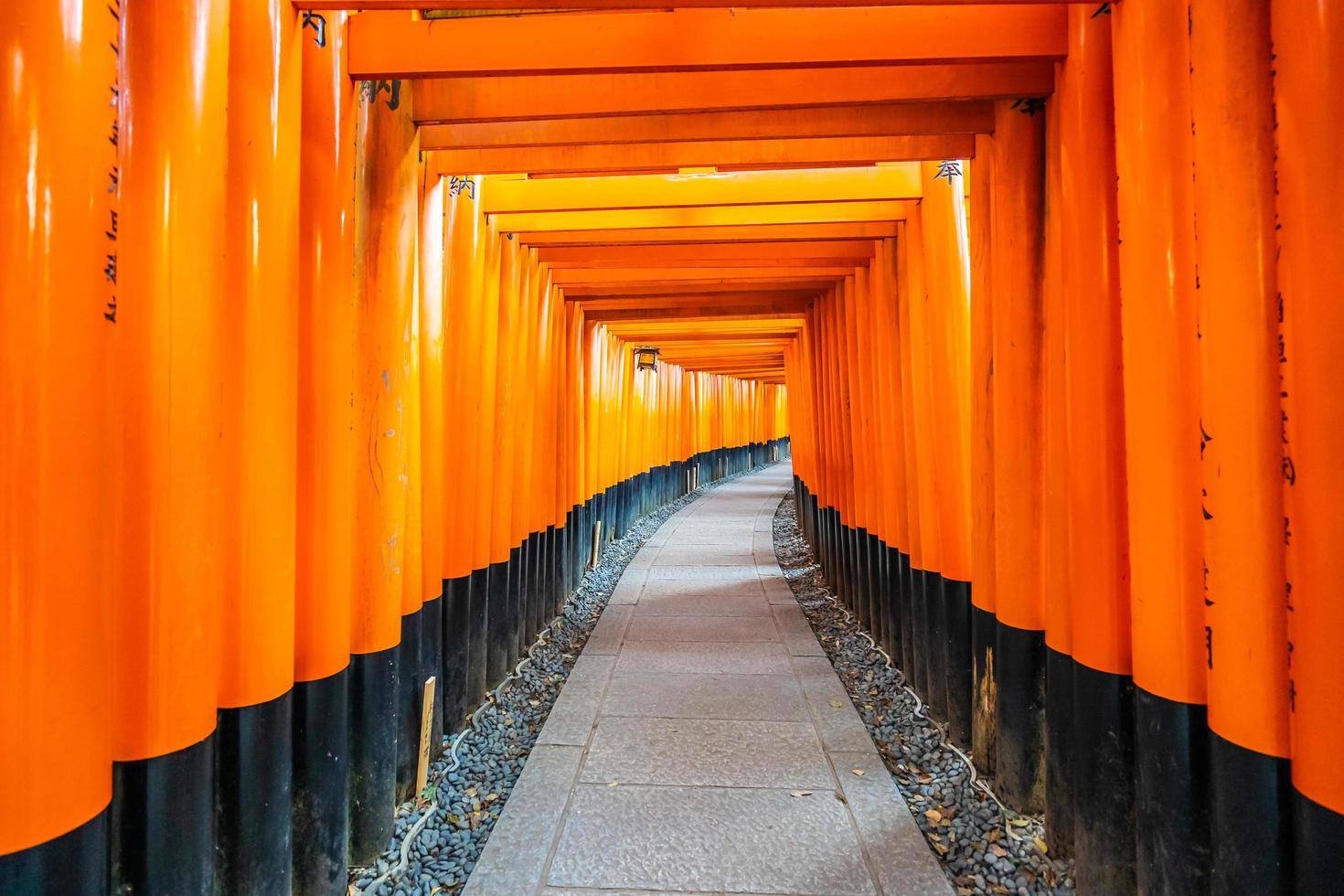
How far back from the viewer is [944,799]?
343 centimetres

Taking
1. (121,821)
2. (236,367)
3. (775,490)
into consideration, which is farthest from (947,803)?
(775,490)

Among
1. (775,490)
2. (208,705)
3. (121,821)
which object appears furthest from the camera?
(775,490)

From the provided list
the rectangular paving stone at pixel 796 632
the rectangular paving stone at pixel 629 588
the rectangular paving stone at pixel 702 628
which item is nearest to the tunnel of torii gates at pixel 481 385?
A: the rectangular paving stone at pixel 796 632

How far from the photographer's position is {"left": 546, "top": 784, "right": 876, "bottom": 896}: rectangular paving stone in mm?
2766

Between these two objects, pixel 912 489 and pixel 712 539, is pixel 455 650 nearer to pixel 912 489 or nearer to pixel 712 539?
pixel 912 489

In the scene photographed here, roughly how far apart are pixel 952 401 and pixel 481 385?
112 inches

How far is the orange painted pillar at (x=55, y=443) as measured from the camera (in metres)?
1.30

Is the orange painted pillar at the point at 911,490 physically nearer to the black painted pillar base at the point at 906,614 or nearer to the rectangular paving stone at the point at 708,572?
the black painted pillar base at the point at 906,614

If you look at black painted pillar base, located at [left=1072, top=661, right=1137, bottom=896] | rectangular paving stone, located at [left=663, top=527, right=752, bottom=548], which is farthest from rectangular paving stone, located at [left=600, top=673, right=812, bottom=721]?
rectangular paving stone, located at [left=663, top=527, right=752, bottom=548]

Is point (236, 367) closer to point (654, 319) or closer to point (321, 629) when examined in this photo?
point (321, 629)

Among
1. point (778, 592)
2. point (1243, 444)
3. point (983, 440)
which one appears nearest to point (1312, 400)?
point (1243, 444)

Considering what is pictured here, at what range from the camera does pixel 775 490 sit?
805 inches

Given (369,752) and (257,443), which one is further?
(369,752)

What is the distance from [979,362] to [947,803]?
2123mm
